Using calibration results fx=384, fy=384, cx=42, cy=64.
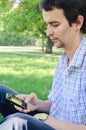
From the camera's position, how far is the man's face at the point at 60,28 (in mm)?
2340

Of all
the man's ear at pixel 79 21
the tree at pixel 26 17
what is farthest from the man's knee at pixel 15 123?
the tree at pixel 26 17

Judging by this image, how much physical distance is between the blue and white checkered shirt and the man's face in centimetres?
9

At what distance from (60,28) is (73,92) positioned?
399 mm

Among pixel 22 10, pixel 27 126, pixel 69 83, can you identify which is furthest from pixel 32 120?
pixel 22 10

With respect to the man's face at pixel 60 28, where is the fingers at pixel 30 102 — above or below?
below

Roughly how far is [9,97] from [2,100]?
0.59 feet

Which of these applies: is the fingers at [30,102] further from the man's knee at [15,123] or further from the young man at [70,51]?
the man's knee at [15,123]

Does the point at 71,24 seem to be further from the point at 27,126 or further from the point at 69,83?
the point at 27,126

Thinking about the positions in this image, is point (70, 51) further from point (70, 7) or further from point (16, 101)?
point (16, 101)

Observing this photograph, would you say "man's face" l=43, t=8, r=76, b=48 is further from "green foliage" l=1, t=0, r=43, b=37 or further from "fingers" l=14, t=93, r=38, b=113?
"green foliage" l=1, t=0, r=43, b=37

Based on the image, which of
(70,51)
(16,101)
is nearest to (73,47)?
(70,51)

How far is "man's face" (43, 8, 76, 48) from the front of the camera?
234 cm

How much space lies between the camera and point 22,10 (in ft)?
87.2

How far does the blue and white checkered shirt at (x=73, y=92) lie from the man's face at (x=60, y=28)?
9 cm
